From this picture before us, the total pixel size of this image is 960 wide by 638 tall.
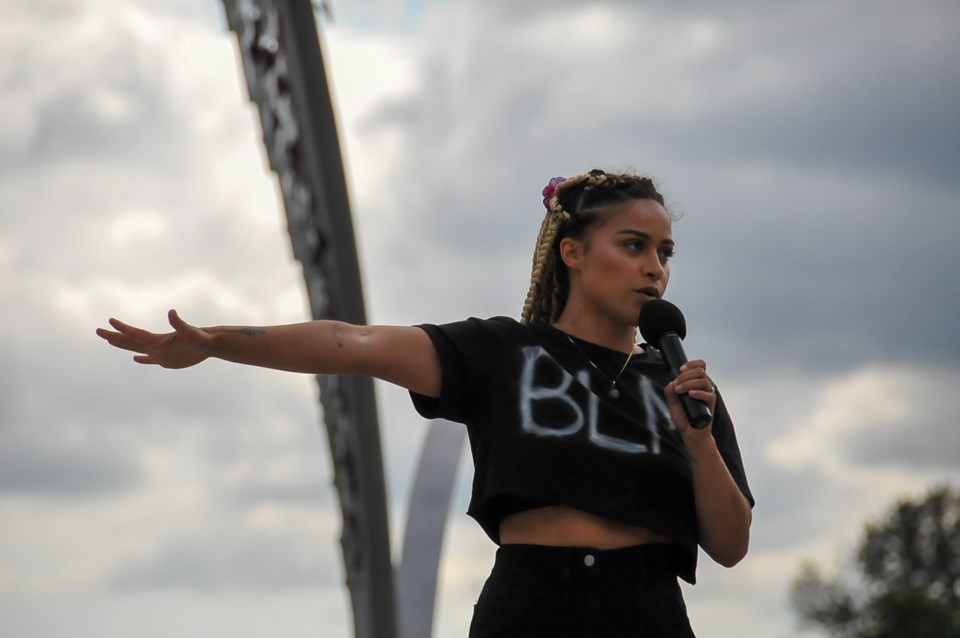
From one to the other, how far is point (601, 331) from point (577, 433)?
1.29 feet

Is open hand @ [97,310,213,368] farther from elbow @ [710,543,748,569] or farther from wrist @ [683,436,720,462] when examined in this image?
elbow @ [710,543,748,569]

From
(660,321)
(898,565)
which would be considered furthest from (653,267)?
(898,565)

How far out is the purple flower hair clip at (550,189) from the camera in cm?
417

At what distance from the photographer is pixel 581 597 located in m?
3.46

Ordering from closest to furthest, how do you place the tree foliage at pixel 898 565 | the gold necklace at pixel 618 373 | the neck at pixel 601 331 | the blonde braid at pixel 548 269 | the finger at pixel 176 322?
1. the finger at pixel 176 322
2. the gold necklace at pixel 618 373
3. the neck at pixel 601 331
4. the blonde braid at pixel 548 269
5. the tree foliage at pixel 898 565

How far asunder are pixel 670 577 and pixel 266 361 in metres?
1.10

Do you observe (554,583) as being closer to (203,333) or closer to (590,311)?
(590,311)

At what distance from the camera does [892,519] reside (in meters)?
50.1

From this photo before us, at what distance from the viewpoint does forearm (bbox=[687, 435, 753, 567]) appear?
3547 mm

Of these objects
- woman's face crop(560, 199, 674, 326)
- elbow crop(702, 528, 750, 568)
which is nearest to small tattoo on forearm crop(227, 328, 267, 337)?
woman's face crop(560, 199, 674, 326)

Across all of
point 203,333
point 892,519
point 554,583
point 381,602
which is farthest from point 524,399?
point 892,519

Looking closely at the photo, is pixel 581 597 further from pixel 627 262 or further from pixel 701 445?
pixel 627 262

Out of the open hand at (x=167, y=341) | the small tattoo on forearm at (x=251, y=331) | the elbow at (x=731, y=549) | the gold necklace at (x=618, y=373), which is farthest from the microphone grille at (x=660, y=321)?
the open hand at (x=167, y=341)

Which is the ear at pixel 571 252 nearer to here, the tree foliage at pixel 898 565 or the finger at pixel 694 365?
the finger at pixel 694 365
